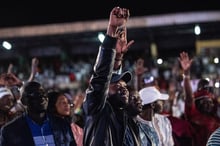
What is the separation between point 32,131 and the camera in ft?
13.7

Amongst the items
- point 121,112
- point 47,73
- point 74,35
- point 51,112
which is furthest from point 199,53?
point 121,112

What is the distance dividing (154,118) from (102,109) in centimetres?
193

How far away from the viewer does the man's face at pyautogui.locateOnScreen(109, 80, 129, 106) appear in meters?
3.50

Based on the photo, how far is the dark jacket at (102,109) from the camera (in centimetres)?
329

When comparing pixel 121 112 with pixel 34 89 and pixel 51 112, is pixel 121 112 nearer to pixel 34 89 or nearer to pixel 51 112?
pixel 34 89

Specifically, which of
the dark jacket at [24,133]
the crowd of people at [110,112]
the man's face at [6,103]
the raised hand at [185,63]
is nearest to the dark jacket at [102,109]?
the crowd of people at [110,112]

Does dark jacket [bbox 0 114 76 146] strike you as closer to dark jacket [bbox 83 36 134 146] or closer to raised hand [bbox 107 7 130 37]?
dark jacket [bbox 83 36 134 146]

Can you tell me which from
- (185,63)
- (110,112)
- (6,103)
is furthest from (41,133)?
(185,63)

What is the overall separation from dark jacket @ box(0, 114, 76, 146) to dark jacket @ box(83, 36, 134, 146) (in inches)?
32.5

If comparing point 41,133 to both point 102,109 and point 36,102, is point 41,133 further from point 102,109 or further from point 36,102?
point 102,109

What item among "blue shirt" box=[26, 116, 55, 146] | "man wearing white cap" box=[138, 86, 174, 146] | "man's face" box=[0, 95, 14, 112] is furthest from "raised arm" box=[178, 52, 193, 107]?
"blue shirt" box=[26, 116, 55, 146]

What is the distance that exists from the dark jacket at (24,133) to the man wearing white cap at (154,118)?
104 centimetres

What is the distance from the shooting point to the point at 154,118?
5.27m

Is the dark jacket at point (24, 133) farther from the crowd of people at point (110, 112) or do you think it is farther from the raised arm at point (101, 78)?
the raised arm at point (101, 78)
